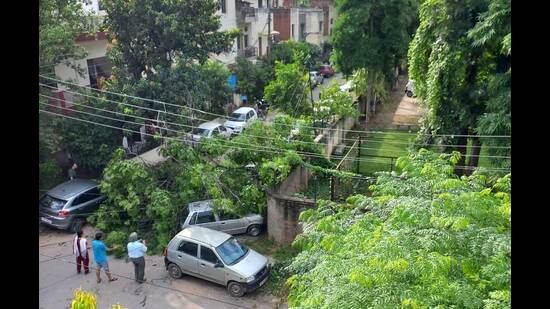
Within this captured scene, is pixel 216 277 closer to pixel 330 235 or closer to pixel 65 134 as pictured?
pixel 330 235

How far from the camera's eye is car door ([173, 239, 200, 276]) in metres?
11.5

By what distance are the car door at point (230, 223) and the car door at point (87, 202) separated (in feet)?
13.9

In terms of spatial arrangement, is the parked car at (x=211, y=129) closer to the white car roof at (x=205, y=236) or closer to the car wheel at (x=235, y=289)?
the white car roof at (x=205, y=236)

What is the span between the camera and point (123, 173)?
44.1ft

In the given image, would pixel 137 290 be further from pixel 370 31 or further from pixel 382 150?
pixel 370 31

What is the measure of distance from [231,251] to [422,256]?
22.3 feet

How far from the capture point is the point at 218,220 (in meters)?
13.6

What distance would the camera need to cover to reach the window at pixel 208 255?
11269 millimetres

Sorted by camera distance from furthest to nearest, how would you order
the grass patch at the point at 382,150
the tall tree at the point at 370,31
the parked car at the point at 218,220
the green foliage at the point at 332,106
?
the tall tree at the point at 370,31 → the green foliage at the point at 332,106 → the grass patch at the point at 382,150 → the parked car at the point at 218,220

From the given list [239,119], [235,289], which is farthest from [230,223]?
[239,119]

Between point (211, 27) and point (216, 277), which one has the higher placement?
point (211, 27)

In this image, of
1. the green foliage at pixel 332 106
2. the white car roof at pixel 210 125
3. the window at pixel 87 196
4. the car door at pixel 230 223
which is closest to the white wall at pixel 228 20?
the white car roof at pixel 210 125

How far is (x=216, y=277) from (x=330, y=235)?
5064mm
